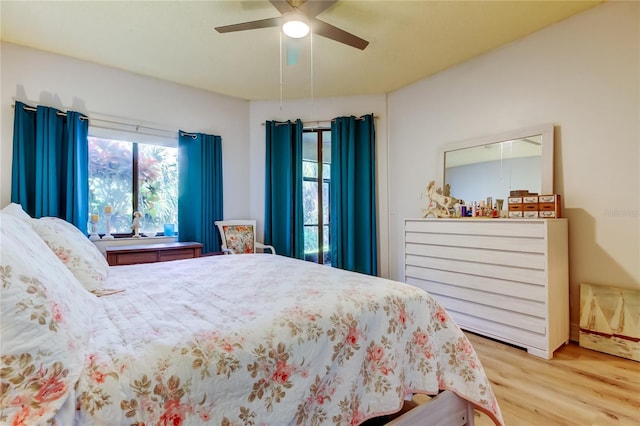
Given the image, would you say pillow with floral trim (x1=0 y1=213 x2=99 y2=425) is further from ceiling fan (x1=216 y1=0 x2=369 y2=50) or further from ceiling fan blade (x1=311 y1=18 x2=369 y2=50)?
ceiling fan blade (x1=311 y1=18 x2=369 y2=50)

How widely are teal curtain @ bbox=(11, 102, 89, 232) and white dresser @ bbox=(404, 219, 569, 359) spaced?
3.38 metres

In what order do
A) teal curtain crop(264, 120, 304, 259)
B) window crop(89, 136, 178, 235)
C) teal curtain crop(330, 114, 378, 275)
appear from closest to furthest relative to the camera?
1. window crop(89, 136, 178, 235)
2. teal curtain crop(330, 114, 378, 275)
3. teal curtain crop(264, 120, 304, 259)

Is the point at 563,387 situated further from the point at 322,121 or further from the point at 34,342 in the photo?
the point at 322,121

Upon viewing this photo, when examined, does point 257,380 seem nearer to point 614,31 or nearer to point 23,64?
point 614,31

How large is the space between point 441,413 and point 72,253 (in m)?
1.81

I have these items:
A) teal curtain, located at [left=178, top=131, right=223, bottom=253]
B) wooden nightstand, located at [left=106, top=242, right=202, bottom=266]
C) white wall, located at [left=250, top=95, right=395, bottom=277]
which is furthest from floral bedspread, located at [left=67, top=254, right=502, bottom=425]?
white wall, located at [left=250, top=95, right=395, bottom=277]

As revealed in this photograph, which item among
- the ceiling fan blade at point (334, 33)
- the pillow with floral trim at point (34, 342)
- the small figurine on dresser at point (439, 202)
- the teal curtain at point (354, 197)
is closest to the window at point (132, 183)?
the teal curtain at point (354, 197)

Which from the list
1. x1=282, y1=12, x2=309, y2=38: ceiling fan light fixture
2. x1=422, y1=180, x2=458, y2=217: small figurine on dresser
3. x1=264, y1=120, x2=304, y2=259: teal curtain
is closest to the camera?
x1=282, y1=12, x2=309, y2=38: ceiling fan light fixture

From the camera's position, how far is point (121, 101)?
3.20 metres

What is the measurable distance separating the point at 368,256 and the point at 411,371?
8.59 ft

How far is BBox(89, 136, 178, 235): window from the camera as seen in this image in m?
3.18

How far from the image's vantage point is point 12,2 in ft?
7.11

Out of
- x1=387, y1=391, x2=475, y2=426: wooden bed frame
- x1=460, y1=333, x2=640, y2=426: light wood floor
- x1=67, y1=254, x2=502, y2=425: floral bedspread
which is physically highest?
x1=67, y1=254, x2=502, y2=425: floral bedspread

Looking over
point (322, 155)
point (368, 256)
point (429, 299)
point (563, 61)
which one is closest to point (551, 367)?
point (429, 299)
